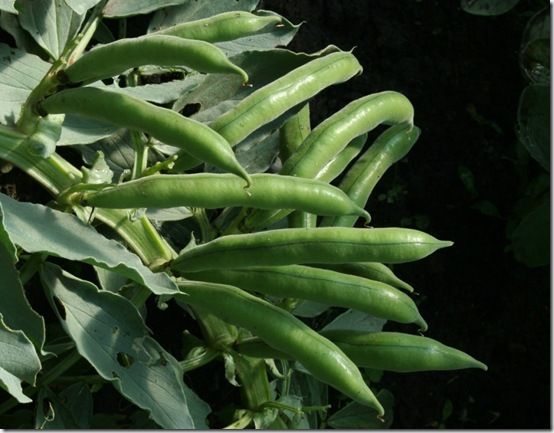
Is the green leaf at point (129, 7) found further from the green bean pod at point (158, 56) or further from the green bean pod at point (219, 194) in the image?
the green bean pod at point (219, 194)

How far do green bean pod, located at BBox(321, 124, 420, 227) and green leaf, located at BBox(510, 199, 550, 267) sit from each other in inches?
24.5

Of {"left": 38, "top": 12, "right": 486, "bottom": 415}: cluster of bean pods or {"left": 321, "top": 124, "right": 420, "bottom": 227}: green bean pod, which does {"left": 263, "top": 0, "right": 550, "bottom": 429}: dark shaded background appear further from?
{"left": 38, "top": 12, "right": 486, "bottom": 415}: cluster of bean pods

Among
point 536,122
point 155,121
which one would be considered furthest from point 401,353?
point 536,122

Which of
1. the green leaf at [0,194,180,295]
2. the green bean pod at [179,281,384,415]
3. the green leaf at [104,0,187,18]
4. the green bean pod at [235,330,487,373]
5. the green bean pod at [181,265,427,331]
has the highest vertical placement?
the green leaf at [104,0,187,18]

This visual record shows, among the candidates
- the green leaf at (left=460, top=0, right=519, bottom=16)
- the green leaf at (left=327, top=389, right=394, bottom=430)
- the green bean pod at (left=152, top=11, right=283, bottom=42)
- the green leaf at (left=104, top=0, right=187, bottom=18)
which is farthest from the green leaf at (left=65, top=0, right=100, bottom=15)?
the green leaf at (left=460, top=0, right=519, bottom=16)

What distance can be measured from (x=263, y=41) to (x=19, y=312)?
79cm

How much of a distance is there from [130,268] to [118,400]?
0.77m

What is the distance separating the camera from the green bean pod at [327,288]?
65.2 inches

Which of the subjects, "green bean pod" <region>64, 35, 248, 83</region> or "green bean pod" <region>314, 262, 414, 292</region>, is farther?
"green bean pod" <region>314, 262, 414, 292</region>

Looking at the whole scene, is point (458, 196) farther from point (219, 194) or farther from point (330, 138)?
point (219, 194)

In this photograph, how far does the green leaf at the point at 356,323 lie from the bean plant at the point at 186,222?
0.02 meters

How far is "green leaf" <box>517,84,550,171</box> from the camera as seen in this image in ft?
8.18

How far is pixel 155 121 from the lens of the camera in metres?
1.50

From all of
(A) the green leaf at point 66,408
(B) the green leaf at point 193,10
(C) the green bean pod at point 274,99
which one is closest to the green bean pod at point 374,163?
(C) the green bean pod at point 274,99
